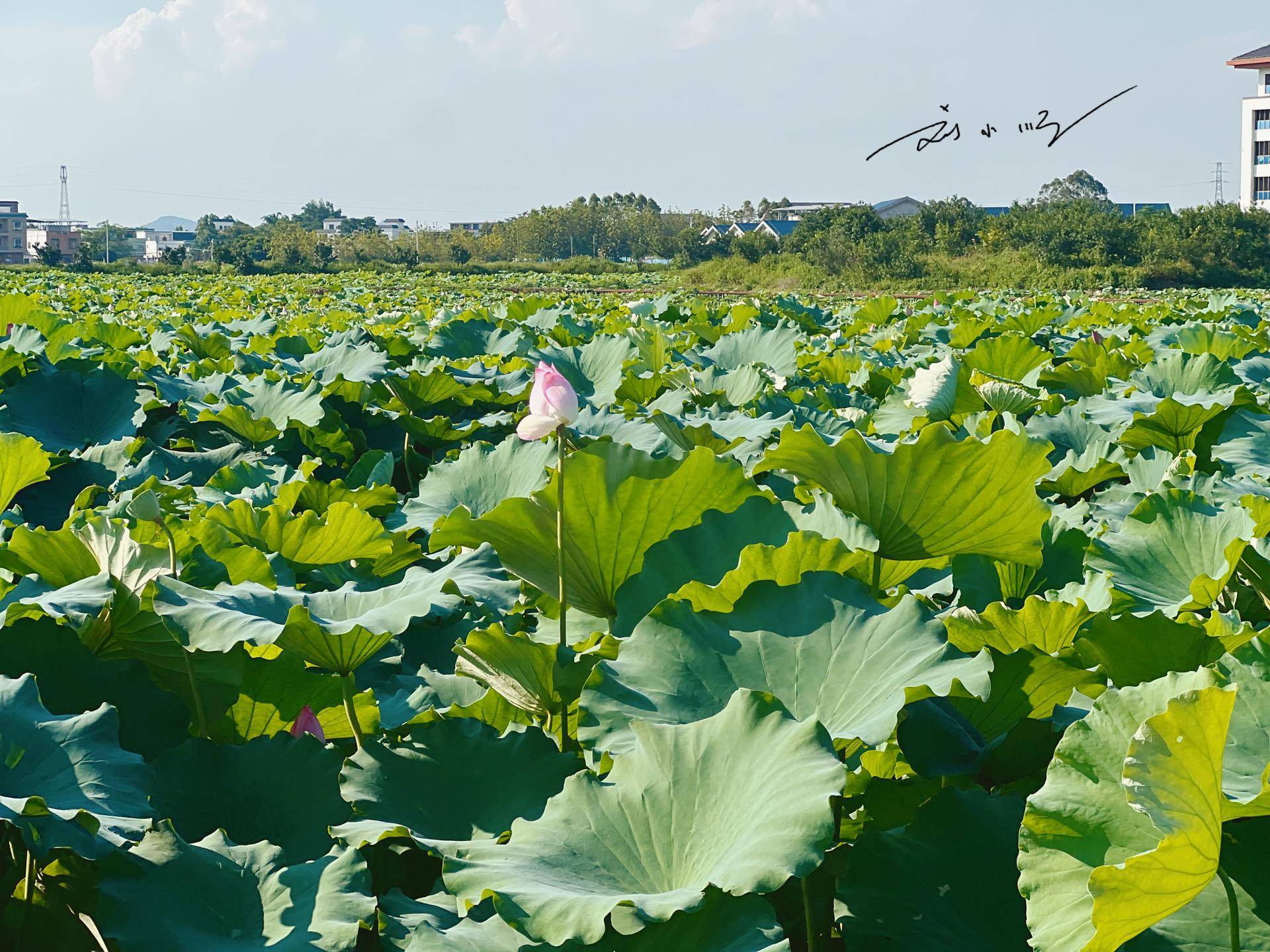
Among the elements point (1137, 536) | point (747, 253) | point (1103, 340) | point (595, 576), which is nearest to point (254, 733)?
point (595, 576)

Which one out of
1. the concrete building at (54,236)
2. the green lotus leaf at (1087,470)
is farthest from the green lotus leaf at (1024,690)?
the concrete building at (54,236)

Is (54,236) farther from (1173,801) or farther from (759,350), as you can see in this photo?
(1173,801)

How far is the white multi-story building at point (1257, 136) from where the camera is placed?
177 ft

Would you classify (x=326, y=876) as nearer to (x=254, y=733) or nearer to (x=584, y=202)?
(x=254, y=733)

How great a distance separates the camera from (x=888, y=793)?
31.9 inches

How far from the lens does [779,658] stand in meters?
0.84

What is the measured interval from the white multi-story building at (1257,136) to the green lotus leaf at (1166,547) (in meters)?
60.7

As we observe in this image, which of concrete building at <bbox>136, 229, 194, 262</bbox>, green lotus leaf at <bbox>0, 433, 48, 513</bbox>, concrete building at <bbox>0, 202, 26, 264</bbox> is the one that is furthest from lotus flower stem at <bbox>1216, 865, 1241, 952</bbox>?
concrete building at <bbox>136, 229, 194, 262</bbox>

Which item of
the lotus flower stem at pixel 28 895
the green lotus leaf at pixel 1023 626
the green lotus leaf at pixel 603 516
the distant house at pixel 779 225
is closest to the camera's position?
the lotus flower stem at pixel 28 895

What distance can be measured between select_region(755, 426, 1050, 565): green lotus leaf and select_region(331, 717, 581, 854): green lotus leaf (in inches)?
17.3

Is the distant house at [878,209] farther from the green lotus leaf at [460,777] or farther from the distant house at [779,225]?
the green lotus leaf at [460,777]

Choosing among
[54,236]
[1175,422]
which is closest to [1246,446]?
[1175,422]

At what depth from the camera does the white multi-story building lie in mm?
54031

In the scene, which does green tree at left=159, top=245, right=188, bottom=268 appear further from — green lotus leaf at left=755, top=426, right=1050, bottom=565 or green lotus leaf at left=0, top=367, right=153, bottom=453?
green lotus leaf at left=755, top=426, right=1050, bottom=565
